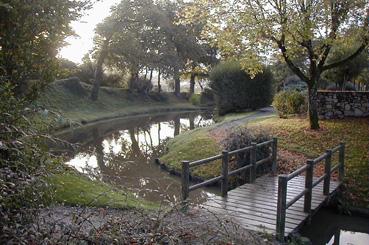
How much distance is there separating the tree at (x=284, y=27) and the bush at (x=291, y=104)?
14.5 feet

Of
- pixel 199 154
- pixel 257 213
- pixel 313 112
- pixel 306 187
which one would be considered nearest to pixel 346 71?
Result: pixel 313 112

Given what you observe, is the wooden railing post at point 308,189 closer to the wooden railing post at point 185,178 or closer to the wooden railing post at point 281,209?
the wooden railing post at point 281,209

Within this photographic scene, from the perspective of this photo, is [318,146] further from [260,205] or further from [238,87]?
[238,87]

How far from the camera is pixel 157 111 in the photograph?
136 feet

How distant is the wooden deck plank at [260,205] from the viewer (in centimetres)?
744

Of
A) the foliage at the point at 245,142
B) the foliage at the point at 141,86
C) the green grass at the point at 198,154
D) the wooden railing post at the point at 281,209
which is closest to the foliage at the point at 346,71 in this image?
the green grass at the point at 198,154

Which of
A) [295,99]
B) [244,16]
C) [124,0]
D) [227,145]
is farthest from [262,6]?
[124,0]

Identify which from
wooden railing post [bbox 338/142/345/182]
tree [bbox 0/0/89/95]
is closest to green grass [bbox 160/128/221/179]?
wooden railing post [bbox 338/142/345/182]

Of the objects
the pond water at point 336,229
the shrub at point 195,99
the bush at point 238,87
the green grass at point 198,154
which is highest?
the bush at point 238,87

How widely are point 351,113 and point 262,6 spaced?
20.1 feet

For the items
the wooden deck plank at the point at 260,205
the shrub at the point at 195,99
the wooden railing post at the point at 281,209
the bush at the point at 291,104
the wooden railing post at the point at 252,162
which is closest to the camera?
the wooden railing post at the point at 281,209

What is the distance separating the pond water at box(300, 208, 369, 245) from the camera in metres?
8.89

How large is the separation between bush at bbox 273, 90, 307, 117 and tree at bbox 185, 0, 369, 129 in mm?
4406

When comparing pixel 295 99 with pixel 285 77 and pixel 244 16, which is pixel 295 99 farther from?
Answer: pixel 285 77
